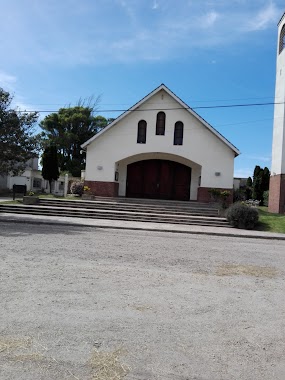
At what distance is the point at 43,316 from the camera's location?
4.44 m

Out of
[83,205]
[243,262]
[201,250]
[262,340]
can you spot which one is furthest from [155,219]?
[262,340]

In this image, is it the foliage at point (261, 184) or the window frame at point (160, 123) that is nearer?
the window frame at point (160, 123)

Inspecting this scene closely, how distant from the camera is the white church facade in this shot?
2314 centimetres

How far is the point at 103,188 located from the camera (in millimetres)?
23953

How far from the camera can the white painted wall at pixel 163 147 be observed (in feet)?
75.9

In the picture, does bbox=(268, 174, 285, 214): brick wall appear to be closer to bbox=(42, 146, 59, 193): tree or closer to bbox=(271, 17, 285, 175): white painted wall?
bbox=(271, 17, 285, 175): white painted wall

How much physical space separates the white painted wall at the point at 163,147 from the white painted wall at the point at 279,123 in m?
3.08

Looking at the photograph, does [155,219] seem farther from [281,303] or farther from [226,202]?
[281,303]

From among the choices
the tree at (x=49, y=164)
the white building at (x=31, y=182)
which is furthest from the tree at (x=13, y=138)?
the white building at (x=31, y=182)

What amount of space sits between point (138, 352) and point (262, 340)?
1386mm

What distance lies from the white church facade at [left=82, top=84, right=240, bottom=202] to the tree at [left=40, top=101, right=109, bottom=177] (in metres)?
Result: 25.7

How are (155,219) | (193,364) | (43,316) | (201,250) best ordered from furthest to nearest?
(155,219), (201,250), (43,316), (193,364)

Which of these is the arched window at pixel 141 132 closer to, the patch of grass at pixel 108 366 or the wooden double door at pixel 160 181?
the wooden double door at pixel 160 181

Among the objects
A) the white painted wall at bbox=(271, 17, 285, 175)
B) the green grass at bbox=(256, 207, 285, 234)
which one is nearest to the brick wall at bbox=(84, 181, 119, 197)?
the green grass at bbox=(256, 207, 285, 234)
